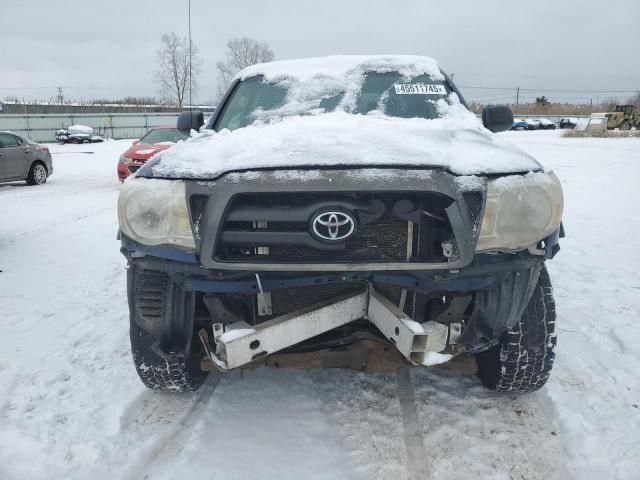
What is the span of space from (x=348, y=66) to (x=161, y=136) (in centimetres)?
928

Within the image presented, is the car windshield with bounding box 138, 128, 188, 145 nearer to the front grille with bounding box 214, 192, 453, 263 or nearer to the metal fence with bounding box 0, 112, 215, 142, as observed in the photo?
the front grille with bounding box 214, 192, 453, 263

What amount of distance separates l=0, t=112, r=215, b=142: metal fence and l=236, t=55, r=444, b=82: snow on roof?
29.1m

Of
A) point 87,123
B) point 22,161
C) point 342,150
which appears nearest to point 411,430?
point 342,150

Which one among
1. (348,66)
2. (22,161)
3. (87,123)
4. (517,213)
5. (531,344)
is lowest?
(531,344)

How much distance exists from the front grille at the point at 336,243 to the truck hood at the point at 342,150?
0.45 ft

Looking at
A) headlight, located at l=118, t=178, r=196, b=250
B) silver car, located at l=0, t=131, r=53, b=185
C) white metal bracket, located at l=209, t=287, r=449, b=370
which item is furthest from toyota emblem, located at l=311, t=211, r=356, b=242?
silver car, located at l=0, t=131, r=53, b=185

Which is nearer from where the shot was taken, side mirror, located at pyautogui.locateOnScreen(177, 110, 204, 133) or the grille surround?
the grille surround

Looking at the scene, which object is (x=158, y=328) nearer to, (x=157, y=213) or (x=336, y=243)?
(x=157, y=213)

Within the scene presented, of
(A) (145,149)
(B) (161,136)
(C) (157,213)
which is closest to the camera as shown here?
(C) (157,213)

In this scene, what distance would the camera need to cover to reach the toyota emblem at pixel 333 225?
1.92m

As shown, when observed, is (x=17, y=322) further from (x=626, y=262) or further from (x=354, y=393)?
(x=626, y=262)

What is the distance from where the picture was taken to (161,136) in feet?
38.7

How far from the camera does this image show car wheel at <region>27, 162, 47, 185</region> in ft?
38.8

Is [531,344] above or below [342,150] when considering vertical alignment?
below
